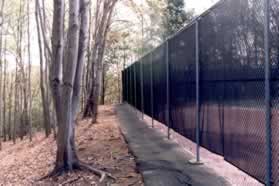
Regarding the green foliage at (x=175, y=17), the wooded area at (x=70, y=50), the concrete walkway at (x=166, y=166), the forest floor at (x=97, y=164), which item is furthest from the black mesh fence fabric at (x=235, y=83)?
the green foliage at (x=175, y=17)

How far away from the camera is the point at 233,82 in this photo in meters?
3.27

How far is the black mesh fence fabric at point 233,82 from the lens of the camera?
8.91 feet

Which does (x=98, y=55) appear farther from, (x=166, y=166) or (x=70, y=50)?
(x=166, y=166)

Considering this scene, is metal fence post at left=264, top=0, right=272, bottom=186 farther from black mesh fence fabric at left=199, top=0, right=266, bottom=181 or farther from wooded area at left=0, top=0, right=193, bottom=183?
wooded area at left=0, top=0, right=193, bottom=183

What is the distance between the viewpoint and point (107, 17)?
1119 cm

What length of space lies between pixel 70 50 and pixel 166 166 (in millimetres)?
2172

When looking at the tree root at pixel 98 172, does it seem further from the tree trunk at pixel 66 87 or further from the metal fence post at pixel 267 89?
the metal fence post at pixel 267 89

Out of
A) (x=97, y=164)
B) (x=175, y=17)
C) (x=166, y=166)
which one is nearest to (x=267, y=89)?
(x=166, y=166)

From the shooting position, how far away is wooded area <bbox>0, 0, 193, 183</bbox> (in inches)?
202

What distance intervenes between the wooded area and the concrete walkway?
0.73 m

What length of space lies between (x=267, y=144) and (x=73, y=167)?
325 centimetres

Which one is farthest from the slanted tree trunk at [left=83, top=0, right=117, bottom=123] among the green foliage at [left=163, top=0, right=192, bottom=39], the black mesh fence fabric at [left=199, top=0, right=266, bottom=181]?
the black mesh fence fabric at [left=199, top=0, right=266, bottom=181]

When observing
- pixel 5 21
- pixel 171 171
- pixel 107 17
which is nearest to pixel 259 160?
pixel 171 171

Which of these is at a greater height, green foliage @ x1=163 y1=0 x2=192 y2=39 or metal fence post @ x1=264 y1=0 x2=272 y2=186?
green foliage @ x1=163 y1=0 x2=192 y2=39
